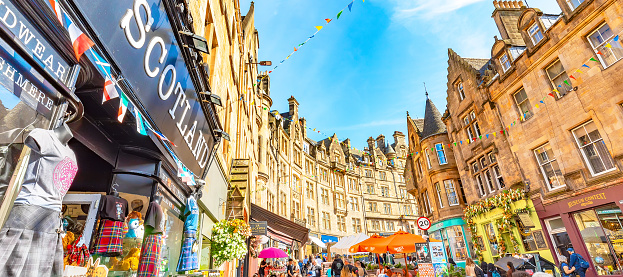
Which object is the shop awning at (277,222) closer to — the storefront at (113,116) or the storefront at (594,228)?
the storefront at (113,116)

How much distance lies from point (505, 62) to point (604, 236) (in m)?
10.2

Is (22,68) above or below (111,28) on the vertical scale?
below

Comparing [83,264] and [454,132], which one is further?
[454,132]

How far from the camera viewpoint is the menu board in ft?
46.7

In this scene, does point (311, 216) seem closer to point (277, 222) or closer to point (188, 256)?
point (277, 222)

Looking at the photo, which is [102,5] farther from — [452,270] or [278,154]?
[278,154]

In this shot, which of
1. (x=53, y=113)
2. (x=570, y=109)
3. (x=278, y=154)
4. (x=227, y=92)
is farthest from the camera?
(x=278, y=154)

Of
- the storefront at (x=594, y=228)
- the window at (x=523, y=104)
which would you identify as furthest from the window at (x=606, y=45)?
the storefront at (x=594, y=228)

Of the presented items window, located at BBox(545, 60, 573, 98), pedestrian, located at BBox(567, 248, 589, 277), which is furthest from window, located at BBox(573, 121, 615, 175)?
pedestrian, located at BBox(567, 248, 589, 277)

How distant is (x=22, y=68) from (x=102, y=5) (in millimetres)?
884

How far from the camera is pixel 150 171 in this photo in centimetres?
528

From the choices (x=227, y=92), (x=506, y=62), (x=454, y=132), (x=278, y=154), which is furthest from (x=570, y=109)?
(x=278, y=154)

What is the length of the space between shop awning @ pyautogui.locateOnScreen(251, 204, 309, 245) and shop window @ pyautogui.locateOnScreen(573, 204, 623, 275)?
13488 millimetres

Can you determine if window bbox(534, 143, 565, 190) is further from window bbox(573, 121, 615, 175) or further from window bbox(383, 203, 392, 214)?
window bbox(383, 203, 392, 214)
